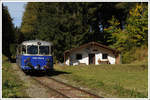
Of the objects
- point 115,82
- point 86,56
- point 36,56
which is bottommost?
point 115,82

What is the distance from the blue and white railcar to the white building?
1936 centimetres

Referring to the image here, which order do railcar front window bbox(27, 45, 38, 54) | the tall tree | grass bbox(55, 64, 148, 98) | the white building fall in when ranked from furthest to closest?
the tall tree < the white building < railcar front window bbox(27, 45, 38, 54) < grass bbox(55, 64, 148, 98)

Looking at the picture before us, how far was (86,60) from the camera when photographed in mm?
37531

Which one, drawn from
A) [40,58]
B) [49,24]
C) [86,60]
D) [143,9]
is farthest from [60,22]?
[40,58]

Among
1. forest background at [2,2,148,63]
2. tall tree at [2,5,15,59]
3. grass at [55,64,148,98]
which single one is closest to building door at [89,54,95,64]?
forest background at [2,2,148,63]

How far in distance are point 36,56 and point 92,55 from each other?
21.7m

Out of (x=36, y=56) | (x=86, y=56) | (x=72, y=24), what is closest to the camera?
(x=36, y=56)

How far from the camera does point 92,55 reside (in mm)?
37938

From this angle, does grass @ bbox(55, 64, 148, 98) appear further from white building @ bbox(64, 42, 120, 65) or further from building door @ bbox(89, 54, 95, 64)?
building door @ bbox(89, 54, 95, 64)

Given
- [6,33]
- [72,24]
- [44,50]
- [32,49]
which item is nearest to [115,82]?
[44,50]

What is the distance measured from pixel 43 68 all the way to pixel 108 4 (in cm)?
3348

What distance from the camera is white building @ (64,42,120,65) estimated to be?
121 ft

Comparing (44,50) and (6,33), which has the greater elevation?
(6,33)

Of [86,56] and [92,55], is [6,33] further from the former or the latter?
[92,55]
